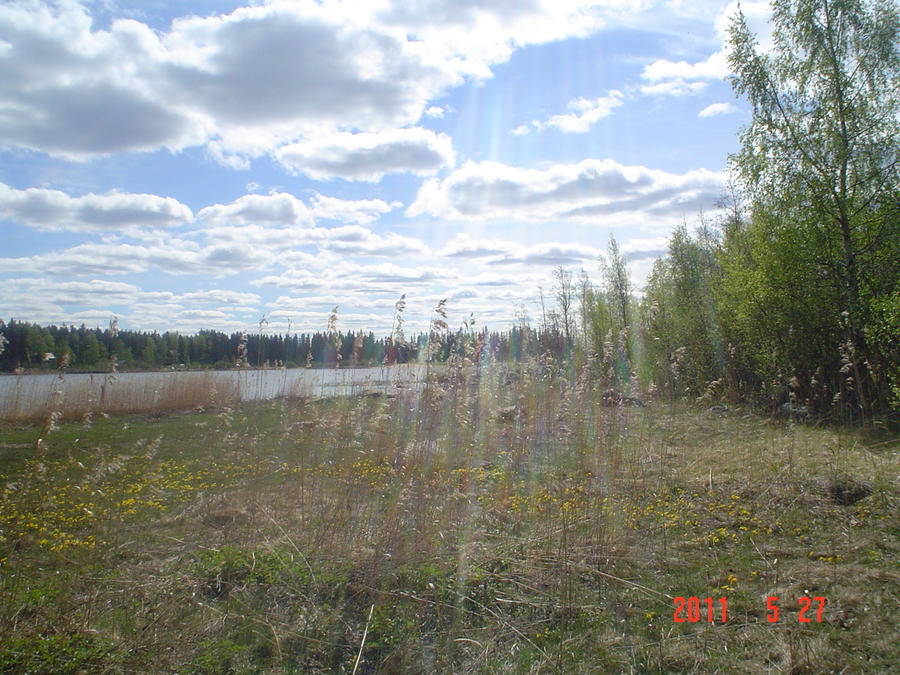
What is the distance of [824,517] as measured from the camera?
476 centimetres

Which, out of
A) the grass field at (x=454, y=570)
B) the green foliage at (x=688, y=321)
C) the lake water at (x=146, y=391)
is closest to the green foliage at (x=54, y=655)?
the grass field at (x=454, y=570)

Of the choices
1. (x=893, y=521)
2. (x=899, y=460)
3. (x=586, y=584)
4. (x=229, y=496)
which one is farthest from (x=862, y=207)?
(x=229, y=496)

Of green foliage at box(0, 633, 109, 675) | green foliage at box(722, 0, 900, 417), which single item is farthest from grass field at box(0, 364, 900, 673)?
green foliage at box(722, 0, 900, 417)

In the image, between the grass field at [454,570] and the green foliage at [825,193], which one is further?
the green foliage at [825,193]

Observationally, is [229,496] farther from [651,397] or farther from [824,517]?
[824,517]

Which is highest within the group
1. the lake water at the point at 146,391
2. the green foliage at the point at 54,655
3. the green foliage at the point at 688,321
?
the green foliage at the point at 688,321

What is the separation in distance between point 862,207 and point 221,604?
41.8ft

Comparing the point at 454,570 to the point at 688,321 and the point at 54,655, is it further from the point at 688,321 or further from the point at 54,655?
the point at 688,321
